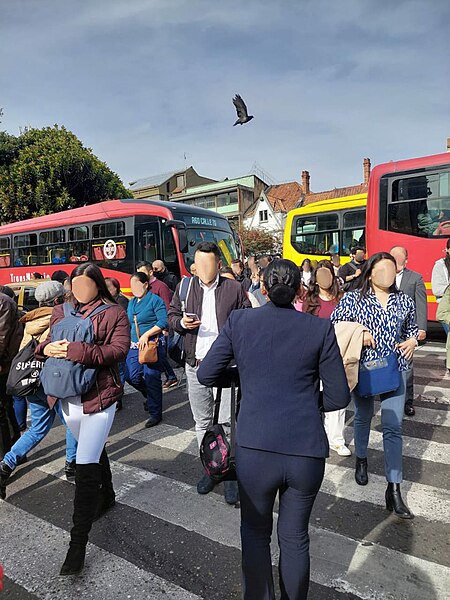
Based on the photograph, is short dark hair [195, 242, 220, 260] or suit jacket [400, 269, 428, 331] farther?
suit jacket [400, 269, 428, 331]

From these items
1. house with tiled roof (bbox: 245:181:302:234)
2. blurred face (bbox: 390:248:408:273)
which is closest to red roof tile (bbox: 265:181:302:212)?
house with tiled roof (bbox: 245:181:302:234)

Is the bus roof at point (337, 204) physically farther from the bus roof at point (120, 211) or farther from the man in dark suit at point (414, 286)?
the man in dark suit at point (414, 286)

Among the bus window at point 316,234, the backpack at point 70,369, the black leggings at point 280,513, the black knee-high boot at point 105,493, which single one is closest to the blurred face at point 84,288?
the backpack at point 70,369

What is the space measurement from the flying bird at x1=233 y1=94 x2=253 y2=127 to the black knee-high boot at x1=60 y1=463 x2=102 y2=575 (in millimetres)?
12946

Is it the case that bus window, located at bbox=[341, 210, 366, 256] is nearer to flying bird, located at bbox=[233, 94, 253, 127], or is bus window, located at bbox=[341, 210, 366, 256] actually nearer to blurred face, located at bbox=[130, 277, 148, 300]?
flying bird, located at bbox=[233, 94, 253, 127]

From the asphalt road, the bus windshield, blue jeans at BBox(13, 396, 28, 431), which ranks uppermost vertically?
the bus windshield

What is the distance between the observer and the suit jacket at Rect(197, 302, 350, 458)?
2053mm

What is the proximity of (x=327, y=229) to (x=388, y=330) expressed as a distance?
11.8 meters

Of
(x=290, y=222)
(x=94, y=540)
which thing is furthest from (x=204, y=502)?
(x=290, y=222)

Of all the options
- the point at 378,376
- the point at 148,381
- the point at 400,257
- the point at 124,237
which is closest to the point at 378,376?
the point at 378,376

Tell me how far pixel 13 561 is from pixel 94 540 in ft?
1.65

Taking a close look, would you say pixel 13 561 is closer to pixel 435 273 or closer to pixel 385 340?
pixel 385 340

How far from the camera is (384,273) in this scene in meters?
3.47

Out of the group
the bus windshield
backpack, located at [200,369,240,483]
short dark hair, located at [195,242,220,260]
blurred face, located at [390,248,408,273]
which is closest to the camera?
backpack, located at [200,369,240,483]
